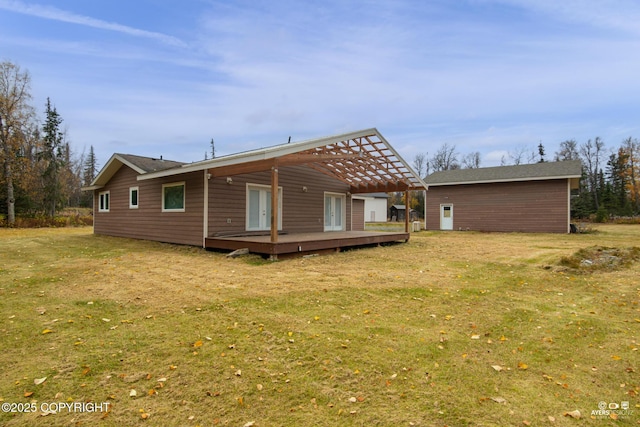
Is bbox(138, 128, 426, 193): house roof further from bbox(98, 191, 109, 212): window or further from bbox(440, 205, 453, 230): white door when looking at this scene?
bbox(440, 205, 453, 230): white door

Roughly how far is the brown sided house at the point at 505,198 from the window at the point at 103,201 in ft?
61.3

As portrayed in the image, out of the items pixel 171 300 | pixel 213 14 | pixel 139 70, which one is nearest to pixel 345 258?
pixel 171 300

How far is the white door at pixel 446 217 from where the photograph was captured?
22769 millimetres

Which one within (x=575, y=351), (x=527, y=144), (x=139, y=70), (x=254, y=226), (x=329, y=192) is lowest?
(x=575, y=351)

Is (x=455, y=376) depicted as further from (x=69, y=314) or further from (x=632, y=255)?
(x=632, y=255)

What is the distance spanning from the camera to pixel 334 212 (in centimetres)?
1582

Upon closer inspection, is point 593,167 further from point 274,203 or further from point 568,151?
point 274,203

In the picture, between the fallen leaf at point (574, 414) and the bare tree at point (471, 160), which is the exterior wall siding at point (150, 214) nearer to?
the fallen leaf at point (574, 414)

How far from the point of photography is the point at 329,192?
50.1 feet

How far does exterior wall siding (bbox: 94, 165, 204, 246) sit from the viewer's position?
36.7 ft

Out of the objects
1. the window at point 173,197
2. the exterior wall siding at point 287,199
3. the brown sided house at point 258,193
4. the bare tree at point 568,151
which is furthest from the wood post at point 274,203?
the bare tree at point 568,151

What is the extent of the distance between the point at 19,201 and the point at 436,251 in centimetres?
2783

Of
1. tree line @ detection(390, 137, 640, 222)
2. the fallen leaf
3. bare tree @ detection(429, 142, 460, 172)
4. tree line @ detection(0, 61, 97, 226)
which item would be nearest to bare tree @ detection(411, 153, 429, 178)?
tree line @ detection(390, 137, 640, 222)

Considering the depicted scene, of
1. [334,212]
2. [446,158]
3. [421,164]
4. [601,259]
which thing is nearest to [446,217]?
[334,212]
